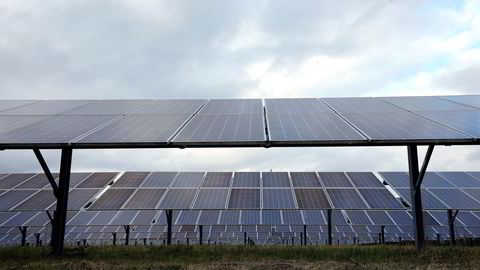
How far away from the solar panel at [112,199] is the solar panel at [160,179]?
5.57ft

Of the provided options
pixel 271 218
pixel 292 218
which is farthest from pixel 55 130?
pixel 292 218

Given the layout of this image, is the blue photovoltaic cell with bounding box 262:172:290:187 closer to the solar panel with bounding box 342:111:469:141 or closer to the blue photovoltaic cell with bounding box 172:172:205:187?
the blue photovoltaic cell with bounding box 172:172:205:187

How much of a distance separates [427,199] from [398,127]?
43.6 feet

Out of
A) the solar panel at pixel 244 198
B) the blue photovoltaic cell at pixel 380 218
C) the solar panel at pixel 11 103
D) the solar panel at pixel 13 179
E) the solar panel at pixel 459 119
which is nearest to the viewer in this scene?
the solar panel at pixel 459 119

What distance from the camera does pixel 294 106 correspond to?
658 inches

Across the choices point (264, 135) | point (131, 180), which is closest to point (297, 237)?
point (131, 180)

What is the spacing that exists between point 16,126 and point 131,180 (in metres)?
15.1

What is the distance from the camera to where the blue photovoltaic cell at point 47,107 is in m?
16.0

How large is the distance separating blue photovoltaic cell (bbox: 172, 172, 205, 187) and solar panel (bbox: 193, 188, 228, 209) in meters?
1.72

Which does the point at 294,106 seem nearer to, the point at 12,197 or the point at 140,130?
the point at 140,130

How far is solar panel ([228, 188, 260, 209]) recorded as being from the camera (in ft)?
74.2

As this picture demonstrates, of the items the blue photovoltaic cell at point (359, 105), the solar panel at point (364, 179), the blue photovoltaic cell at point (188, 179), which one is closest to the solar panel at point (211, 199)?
the blue photovoltaic cell at point (188, 179)

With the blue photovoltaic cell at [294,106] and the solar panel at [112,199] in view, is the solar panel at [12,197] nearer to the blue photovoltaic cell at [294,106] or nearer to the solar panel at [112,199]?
the solar panel at [112,199]

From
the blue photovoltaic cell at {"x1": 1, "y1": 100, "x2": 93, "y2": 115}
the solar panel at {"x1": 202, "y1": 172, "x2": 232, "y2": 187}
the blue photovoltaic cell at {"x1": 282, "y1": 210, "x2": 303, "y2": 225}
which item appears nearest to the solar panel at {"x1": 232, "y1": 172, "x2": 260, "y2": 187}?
the solar panel at {"x1": 202, "y1": 172, "x2": 232, "y2": 187}
